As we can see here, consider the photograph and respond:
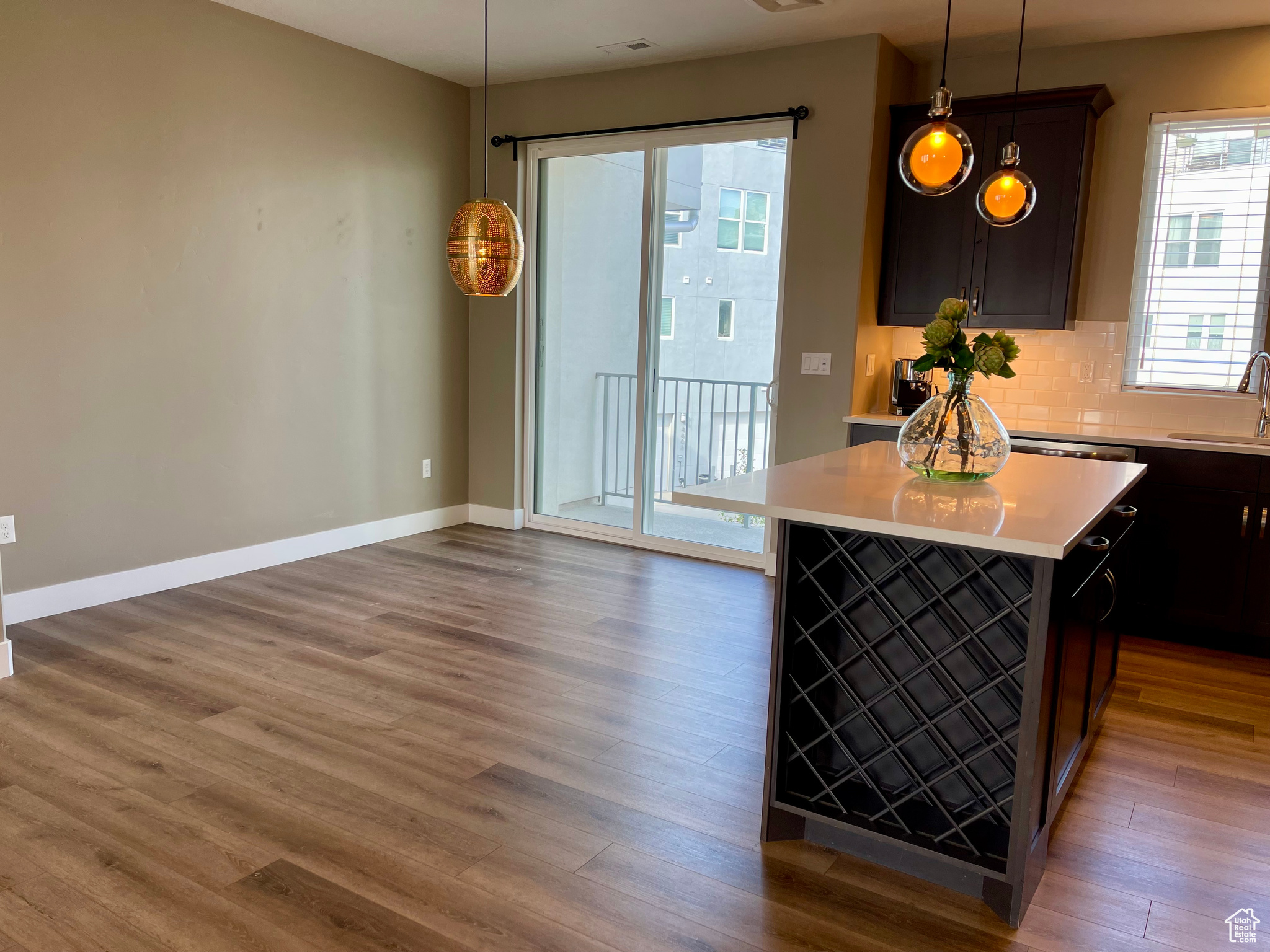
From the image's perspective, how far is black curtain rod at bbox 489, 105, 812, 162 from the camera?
4848mm

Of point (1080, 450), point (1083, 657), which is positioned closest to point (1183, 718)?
point (1083, 657)

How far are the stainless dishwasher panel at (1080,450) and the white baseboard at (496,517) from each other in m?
3.14

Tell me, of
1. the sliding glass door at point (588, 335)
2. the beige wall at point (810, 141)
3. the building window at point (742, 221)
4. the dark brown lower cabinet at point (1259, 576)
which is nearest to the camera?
the dark brown lower cabinet at point (1259, 576)

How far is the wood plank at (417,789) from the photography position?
2420 millimetres

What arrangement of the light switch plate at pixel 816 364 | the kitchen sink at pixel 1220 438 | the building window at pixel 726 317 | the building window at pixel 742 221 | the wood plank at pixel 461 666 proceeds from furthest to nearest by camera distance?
the building window at pixel 726 317 → the building window at pixel 742 221 → the light switch plate at pixel 816 364 → the kitchen sink at pixel 1220 438 → the wood plank at pixel 461 666

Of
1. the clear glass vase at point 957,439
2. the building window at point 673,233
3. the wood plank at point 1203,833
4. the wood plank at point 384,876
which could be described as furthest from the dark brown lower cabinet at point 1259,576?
the wood plank at point 384,876

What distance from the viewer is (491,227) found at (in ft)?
12.4

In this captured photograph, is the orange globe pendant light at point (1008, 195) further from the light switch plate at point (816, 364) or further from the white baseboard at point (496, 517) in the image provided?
the white baseboard at point (496, 517)

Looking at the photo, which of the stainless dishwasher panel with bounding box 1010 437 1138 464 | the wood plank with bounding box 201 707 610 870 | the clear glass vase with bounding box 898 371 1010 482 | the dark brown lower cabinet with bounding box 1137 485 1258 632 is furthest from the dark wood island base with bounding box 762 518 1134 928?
the dark brown lower cabinet with bounding box 1137 485 1258 632

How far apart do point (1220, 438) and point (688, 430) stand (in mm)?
2734

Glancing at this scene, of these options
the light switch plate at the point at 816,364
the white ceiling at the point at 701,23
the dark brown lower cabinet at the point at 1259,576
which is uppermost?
the white ceiling at the point at 701,23

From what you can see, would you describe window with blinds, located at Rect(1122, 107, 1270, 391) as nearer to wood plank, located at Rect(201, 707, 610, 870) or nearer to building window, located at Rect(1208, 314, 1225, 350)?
building window, located at Rect(1208, 314, 1225, 350)

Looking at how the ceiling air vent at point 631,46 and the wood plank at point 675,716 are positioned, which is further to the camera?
the ceiling air vent at point 631,46

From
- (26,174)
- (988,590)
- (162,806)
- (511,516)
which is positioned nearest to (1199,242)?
(988,590)
